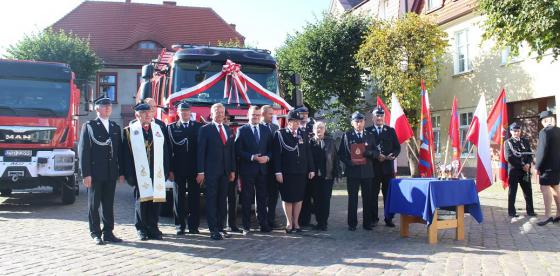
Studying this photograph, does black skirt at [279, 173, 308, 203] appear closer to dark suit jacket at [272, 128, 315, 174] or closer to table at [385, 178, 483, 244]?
dark suit jacket at [272, 128, 315, 174]

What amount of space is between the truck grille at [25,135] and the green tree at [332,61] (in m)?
12.9

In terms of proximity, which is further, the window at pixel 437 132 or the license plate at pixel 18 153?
the window at pixel 437 132

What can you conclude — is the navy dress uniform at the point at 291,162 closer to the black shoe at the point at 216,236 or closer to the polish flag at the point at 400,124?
the black shoe at the point at 216,236

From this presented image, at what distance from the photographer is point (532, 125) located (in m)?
16.4

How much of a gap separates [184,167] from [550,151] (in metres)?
6.13

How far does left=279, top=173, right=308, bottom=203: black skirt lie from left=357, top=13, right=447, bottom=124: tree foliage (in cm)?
1061

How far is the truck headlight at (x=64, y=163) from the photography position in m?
10.7

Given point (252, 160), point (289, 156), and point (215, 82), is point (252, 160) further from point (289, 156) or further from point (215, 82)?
point (215, 82)

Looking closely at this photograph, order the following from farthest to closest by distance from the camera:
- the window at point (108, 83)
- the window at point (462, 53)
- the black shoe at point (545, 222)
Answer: the window at point (108, 83) → the window at point (462, 53) → the black shoe at point (545, 222)

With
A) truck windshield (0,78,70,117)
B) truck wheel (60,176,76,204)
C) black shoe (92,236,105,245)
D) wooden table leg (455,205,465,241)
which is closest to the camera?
black shoe (92,236,105,245)

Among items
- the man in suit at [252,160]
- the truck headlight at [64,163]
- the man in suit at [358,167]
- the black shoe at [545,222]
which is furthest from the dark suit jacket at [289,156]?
the truck headlight at [64,163]

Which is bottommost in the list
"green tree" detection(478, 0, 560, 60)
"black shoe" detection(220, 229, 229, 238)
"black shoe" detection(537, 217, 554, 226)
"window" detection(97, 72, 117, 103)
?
"black shoe" detection(220, 229, 229, 238)

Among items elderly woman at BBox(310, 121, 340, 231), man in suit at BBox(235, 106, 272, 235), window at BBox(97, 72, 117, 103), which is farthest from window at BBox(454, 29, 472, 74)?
window at BBox(97, 72, 117, 103)

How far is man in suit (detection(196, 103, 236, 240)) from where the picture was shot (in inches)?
294
